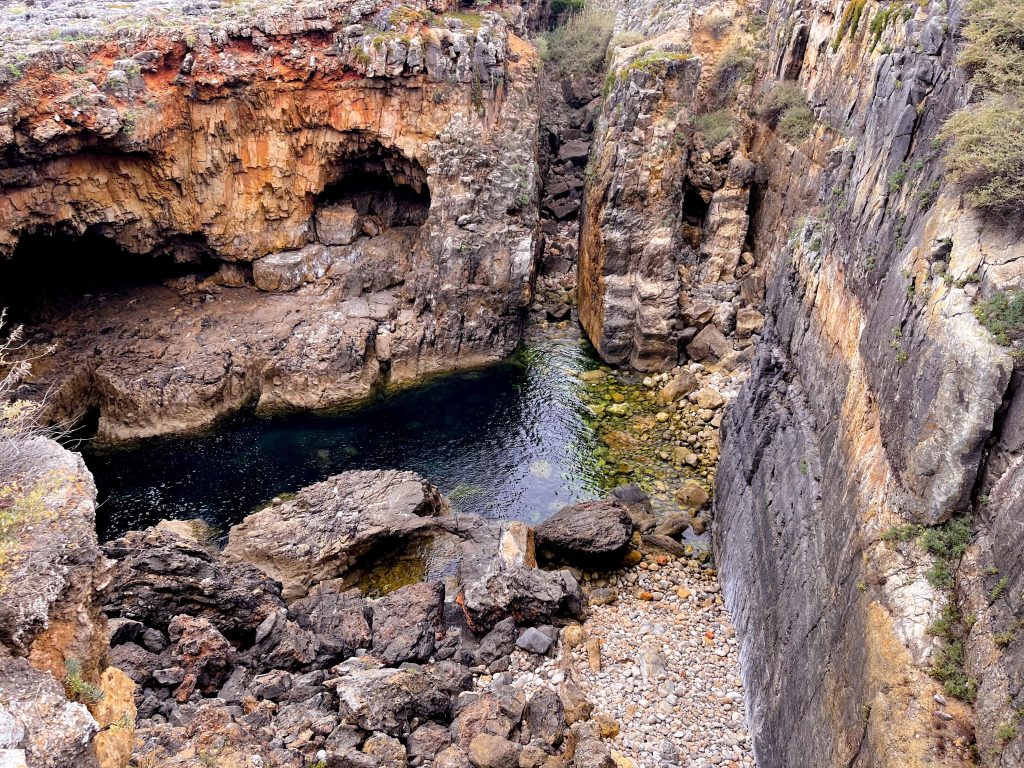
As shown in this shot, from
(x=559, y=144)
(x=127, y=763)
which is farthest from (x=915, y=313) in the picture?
(x=559, y=144)

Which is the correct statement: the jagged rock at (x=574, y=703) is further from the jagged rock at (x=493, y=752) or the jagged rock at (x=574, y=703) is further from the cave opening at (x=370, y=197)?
the cave opening at (x=370, y=197)

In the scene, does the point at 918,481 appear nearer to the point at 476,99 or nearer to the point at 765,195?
the point at 765,195

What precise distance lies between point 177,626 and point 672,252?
21583 millimetres

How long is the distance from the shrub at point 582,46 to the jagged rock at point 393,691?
35955mm

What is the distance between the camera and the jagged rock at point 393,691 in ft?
37.1

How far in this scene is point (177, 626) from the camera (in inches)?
501

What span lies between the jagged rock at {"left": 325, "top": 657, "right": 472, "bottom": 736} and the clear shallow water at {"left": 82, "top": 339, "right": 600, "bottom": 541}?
699cm

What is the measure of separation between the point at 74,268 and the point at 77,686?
25.4 meters

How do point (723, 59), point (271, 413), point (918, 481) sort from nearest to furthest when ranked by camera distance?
point (918, 481)
point (271, 413)
point (723, 59)

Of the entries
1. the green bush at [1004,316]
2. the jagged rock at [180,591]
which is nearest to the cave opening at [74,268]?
the jagged rock at [180,591]

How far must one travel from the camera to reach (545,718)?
39.9 ft

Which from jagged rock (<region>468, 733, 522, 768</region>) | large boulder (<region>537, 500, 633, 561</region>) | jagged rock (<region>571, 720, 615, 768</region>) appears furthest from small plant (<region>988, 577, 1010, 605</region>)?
large boulder (<region>537, 500, 633, 561</region>)

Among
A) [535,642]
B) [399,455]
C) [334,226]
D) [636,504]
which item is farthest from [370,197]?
[535,642]

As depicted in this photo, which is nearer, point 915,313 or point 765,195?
point 915,313
